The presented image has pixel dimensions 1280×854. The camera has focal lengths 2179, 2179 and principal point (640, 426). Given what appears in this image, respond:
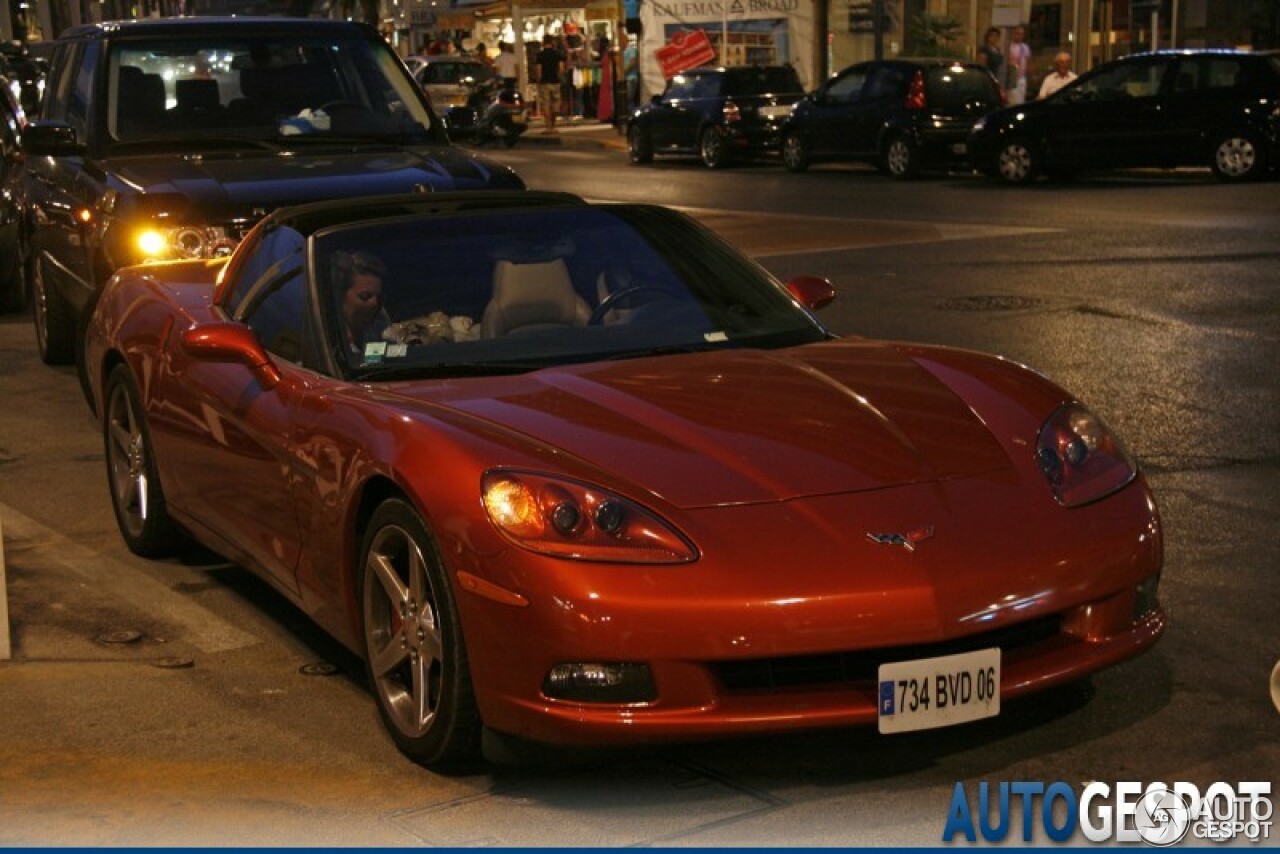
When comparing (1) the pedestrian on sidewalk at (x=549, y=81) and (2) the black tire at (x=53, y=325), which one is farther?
(1) the pedestrian on sidewalk at (x=549, y=81)

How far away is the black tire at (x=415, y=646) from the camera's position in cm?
504

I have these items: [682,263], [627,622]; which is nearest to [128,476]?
[682,263]

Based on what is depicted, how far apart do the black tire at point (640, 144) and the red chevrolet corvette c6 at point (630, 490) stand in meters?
26.4

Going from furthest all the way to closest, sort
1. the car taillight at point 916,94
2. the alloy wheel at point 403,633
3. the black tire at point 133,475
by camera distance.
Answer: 1. the car taillight at point 916,94
2. the black tire at point 133,475
3. the alloy wheel at point 403,633

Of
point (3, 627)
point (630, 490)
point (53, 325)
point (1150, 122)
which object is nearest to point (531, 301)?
point (630, 490)

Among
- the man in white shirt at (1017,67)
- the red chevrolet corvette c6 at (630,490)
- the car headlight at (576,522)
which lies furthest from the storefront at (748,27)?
the car headlight at (576,522)

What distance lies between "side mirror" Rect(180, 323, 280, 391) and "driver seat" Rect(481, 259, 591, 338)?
0.63m

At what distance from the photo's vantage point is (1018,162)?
82.8ft

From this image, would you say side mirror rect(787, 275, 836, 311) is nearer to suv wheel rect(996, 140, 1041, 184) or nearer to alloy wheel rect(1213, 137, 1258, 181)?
alloy wheel rect(1213, 137, 1258, 181)

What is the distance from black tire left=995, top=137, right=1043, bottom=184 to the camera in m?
25.1

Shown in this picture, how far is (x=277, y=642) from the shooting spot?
652 cm

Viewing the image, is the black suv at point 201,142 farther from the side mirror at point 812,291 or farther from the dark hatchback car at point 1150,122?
the dark hatchback car at point 1150,122

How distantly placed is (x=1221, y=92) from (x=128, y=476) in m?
18.5

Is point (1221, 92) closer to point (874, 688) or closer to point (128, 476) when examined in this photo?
point (128, 476)
